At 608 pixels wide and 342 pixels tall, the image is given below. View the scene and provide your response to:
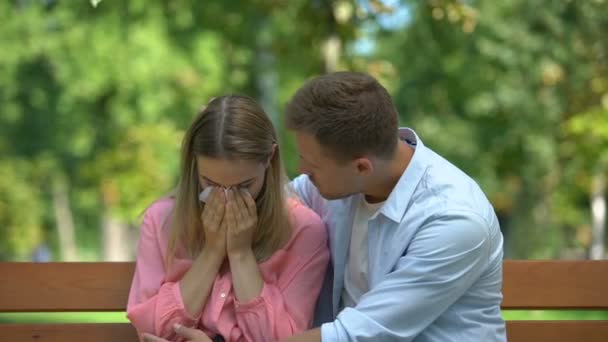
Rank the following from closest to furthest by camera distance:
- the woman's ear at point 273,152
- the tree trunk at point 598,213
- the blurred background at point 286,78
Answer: the woman's ear at point 273,152, the blurred background at point 286,78, the tree trunk at point 598,213

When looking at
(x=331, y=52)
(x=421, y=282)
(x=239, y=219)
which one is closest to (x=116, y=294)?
(x=239, y=219)

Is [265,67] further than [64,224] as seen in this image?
No

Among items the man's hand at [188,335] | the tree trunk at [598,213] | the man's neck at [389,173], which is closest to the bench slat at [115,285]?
the man's hand at [188,335]

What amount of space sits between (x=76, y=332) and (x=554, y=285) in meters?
1.78

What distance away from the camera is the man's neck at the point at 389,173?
2980 millimetres

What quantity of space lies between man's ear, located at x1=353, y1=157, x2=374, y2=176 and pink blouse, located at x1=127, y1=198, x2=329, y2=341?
1.40 ft

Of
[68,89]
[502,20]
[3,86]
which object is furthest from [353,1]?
[3,86]

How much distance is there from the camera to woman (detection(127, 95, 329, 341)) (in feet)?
10.1

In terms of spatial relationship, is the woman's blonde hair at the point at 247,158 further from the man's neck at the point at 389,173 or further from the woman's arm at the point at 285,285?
the man's neck at the point at 389,173

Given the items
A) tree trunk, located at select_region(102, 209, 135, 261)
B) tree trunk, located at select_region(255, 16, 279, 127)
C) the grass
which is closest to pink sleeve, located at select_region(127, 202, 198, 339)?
the grass

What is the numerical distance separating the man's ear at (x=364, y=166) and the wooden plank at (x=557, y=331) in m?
1.06

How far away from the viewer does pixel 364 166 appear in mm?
2928

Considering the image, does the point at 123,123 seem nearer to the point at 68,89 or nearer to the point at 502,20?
the point at 68,89

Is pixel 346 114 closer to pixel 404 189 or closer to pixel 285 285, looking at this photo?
pixel 404 189
